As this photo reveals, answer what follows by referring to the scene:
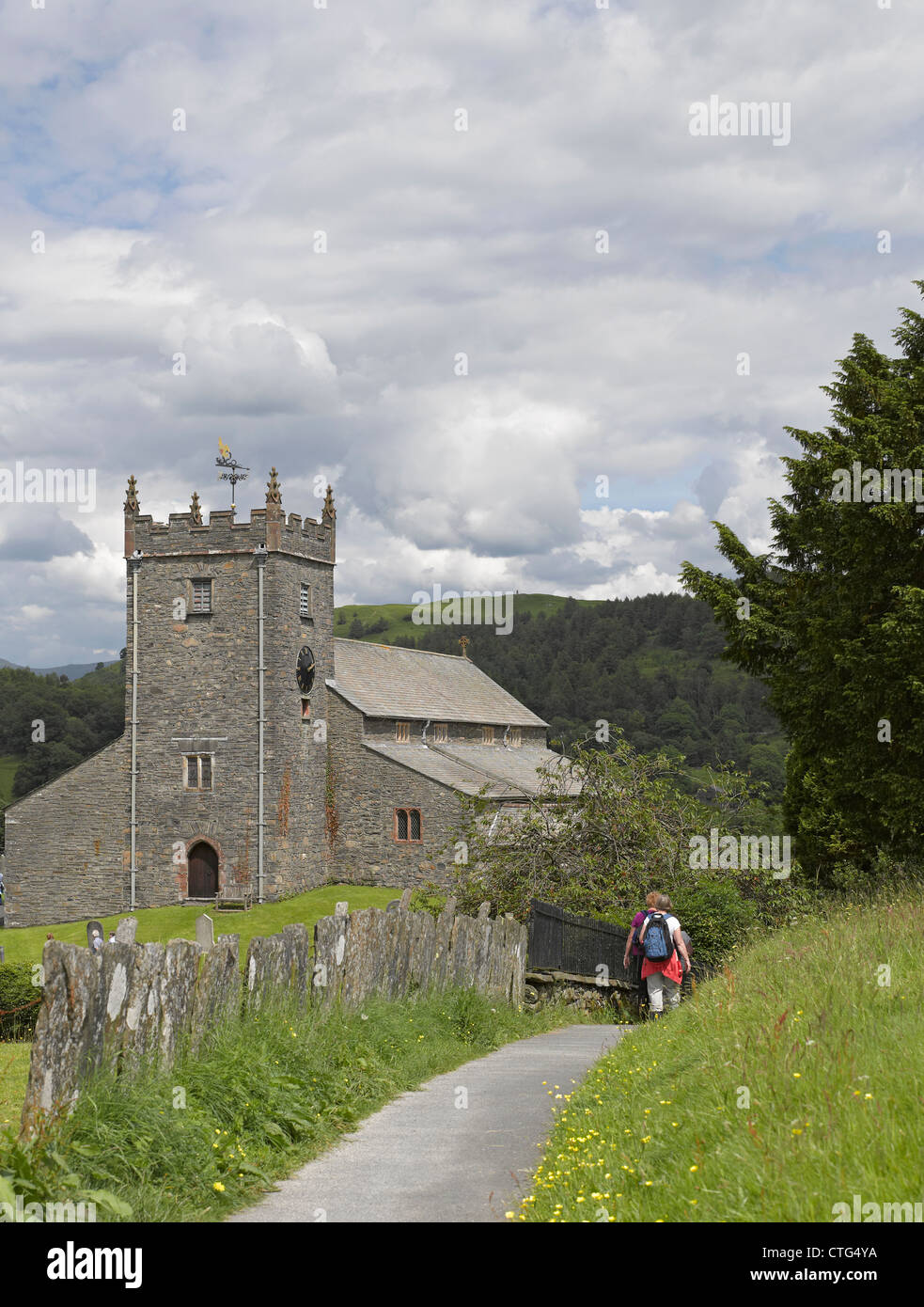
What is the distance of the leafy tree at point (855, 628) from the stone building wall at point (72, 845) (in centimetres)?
2966

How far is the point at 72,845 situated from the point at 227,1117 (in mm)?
42819

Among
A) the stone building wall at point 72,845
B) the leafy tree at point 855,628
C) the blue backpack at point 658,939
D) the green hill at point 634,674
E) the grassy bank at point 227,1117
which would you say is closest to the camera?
the grassy bank at point 227,1117

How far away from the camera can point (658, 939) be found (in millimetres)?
14219

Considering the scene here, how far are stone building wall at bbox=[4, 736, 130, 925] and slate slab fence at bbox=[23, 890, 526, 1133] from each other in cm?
3513

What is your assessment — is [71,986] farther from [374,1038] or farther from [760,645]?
[760,645]

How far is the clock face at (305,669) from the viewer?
47.9 metres

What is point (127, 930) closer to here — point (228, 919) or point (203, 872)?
point (228, 919)

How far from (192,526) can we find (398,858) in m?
15.5

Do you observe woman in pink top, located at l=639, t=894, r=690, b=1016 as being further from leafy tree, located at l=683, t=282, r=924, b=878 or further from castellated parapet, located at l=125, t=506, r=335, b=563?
castellated parapet, located at l=125, t=506, r=335, b=563

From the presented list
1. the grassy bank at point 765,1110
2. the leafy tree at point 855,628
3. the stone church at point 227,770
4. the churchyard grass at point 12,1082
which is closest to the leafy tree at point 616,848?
the leafy tree at point 855,628

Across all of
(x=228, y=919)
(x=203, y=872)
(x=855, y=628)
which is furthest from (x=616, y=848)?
(x=203, y=872)

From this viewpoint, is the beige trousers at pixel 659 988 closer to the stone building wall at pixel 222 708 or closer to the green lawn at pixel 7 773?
the stone building wall at pixel 222 708

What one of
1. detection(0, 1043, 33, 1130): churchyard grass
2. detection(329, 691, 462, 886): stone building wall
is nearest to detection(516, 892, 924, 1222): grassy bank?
detection(0, 1043, 33, 1130): churchyard grass
